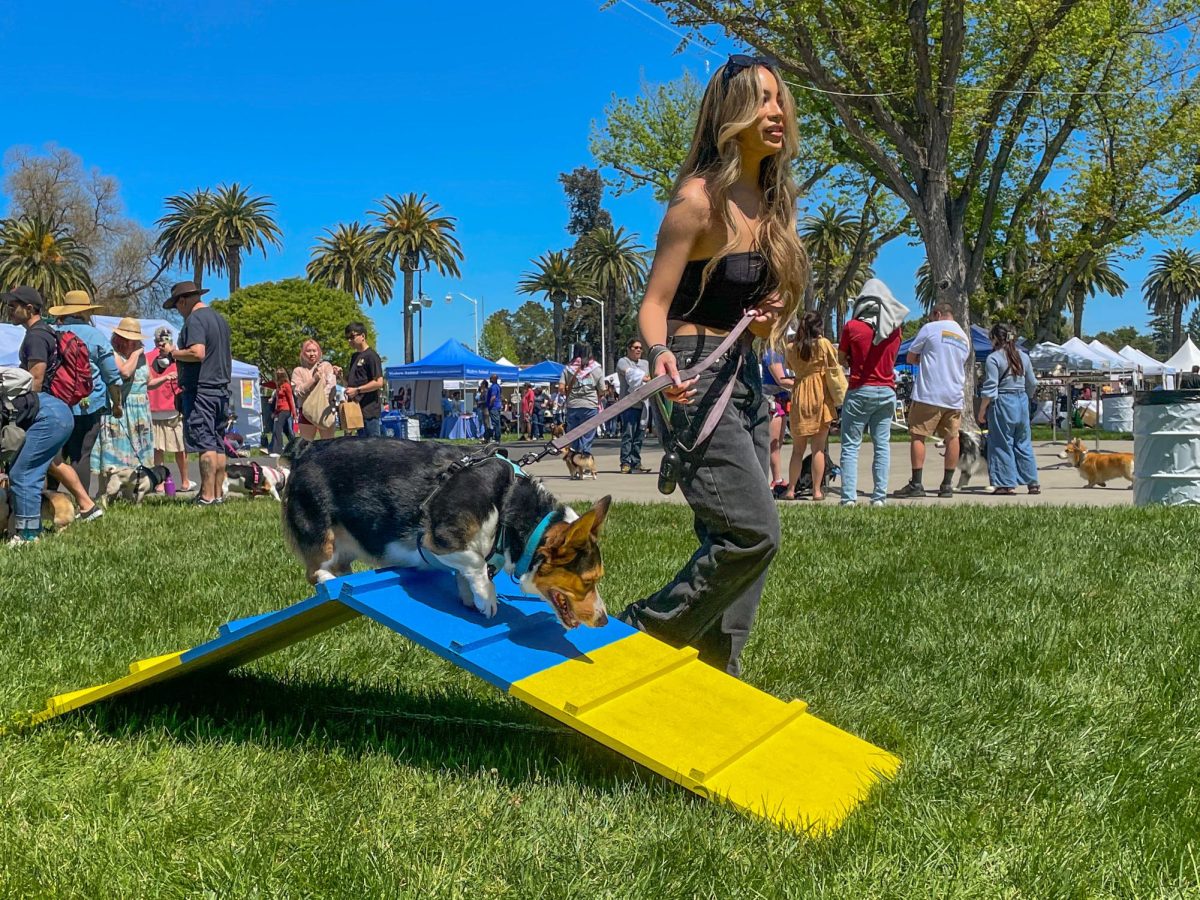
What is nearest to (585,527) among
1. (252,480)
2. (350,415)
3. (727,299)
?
(727,299)

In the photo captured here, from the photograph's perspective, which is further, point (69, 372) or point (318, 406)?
point (318, 406)

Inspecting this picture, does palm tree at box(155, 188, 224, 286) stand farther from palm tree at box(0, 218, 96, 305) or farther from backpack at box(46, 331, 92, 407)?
backpack at box(46, 331, 92, 407)

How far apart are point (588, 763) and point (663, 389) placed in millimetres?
1265

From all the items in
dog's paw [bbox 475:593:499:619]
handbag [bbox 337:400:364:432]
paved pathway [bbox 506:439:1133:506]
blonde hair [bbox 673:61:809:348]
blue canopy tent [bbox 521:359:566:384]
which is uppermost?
blue canopy tent [bbox 521:359:566:384]

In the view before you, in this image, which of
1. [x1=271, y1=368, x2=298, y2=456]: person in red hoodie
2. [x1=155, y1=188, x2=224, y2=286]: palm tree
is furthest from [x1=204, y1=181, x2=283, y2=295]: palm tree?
[x1=271, y1=368, x2=298, y2=456]: person in red hoodie

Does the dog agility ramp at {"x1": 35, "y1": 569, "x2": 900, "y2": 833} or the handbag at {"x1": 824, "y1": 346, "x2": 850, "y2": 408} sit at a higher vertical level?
the handbag at {"x1": 824, "y1": 346, "x2": 850, "y2": 408}

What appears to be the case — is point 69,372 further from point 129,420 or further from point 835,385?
point 835,385

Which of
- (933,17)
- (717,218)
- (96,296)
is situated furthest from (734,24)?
(96,296)

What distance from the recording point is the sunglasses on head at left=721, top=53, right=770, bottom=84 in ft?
11.6

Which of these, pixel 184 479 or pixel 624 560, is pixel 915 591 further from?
pixel 184 479

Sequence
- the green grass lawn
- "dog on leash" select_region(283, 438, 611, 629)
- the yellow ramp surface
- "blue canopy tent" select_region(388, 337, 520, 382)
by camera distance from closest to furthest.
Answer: the green grass lawn < the yellow ramp surface < "dog on leash" select_region(283, 438, 611, 629) < "blue canopy tent" select_region(388, 337, 520, 382)

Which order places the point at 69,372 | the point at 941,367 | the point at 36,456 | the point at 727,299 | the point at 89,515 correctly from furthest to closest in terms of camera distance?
the point at 941,367 < the point at 89,515 < the point at 69,372 < the point at 36,456 < the point at 727,299

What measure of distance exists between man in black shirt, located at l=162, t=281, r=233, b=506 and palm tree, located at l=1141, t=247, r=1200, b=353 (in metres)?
77.6

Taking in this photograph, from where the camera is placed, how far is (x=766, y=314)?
11.9 feet
